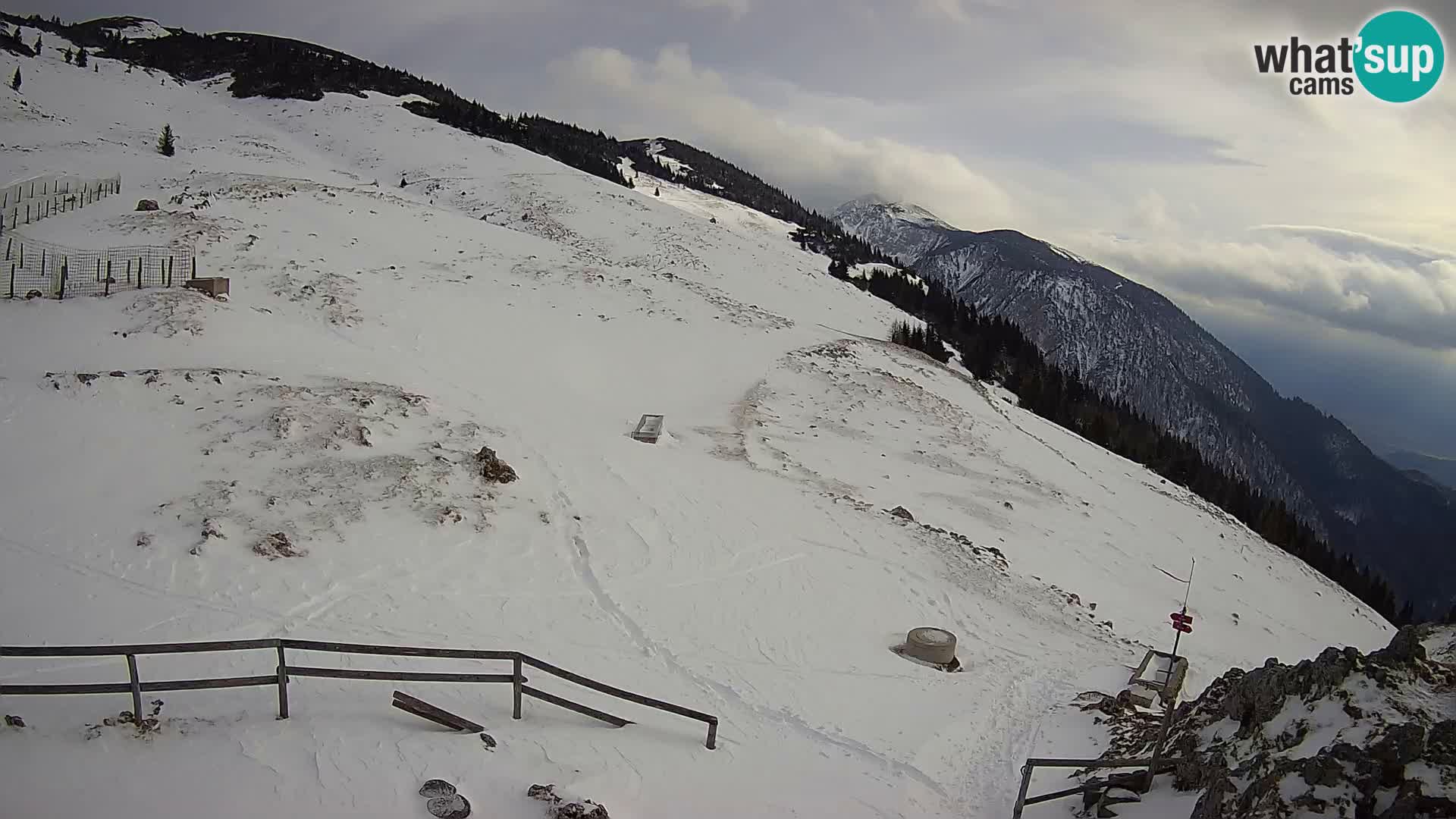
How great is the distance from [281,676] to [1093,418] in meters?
52.7

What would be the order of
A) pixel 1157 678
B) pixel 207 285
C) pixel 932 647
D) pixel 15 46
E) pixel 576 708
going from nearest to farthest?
pixel 576 708, pixel 932 647, pixel 1157 678, pixel 207 285, pixel 15 46

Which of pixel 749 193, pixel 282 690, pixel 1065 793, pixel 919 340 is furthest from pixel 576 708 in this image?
pixel 749 193

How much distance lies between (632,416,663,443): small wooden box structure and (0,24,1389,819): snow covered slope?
37.0 inches

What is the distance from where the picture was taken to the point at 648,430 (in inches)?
885

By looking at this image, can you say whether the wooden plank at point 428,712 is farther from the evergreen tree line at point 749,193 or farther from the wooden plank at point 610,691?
the evergreen tree line at point 749,193

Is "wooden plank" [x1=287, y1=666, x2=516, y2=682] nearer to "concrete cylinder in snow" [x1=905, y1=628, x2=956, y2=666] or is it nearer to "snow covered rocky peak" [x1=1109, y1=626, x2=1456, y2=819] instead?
"snow covered rocky peak" [x1=1109, y1=626, x2=1456, y2=819]

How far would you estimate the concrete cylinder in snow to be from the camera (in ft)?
46.0

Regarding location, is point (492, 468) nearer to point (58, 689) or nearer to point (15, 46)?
point (58, 689)

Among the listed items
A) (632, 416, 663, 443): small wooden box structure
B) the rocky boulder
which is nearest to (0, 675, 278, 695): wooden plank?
the rocky boulder

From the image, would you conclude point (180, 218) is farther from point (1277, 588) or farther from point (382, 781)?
point (1277, 588)

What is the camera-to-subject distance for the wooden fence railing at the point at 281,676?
688cm

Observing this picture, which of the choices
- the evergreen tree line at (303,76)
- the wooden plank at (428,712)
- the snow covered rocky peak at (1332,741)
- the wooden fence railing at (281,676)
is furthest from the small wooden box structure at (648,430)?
the evergreen tree line at (303,76)

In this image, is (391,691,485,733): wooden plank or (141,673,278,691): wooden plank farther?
(391,691,485,733): wooden plank

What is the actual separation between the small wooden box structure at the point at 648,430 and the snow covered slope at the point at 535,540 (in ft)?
3.09
